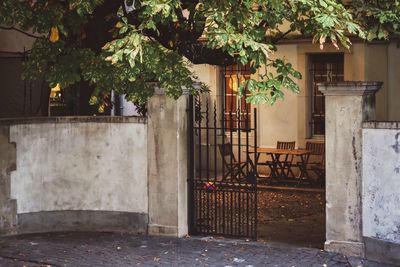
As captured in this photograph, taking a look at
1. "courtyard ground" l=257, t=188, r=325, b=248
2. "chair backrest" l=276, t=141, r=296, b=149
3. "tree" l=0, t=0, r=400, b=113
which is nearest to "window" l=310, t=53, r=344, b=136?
"chair backrest" l=276, t=141, r=296, b=149

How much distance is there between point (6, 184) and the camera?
12586 mm

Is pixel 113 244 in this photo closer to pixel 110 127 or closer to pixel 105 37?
pixel 110 127

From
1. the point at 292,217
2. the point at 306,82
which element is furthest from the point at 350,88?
the point at 306,82

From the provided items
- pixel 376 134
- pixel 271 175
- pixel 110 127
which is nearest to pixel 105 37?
pixel 110 127

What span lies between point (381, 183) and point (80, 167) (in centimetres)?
531

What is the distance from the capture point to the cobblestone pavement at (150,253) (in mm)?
10664

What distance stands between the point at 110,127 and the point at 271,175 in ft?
22.7

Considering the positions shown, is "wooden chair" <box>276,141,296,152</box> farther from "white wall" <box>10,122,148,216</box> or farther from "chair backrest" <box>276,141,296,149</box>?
"white wall" <box>10,122,148,216</box>

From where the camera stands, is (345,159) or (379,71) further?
(379,71)

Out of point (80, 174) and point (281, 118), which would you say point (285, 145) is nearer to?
point (281, 118)

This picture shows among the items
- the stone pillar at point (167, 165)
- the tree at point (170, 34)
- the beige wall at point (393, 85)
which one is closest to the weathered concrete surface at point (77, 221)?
the stone pillar at point (167, 165)

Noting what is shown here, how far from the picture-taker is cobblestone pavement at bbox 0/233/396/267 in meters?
10.7

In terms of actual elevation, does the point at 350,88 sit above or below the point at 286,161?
above

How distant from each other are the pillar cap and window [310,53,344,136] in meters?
8.18
